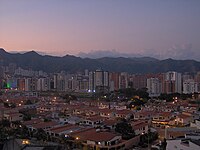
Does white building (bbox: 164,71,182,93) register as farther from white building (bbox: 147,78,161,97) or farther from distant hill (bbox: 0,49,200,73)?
distant hill (bbox: 0,49,200,73)

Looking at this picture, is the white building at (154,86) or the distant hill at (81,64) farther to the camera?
the distant hill at (81,64)

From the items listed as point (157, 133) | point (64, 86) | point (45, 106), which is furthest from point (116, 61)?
point (157, 133)

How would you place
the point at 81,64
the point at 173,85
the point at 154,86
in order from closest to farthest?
1. the point at 173,85
2. the point at 154,86
3. the point at 81,64

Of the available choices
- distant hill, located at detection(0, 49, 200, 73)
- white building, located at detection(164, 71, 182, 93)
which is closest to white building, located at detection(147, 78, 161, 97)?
white building, located at detection(164, 71, 182, 93)

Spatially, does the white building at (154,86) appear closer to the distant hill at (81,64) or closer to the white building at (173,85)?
the white building at (173,85)

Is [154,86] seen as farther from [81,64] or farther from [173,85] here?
[81,64]

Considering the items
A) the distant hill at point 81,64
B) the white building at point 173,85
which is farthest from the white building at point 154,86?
the distant hill at point 81,64

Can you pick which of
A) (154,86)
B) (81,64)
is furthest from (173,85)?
(81,64)

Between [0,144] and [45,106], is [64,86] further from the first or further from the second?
[0,144]
